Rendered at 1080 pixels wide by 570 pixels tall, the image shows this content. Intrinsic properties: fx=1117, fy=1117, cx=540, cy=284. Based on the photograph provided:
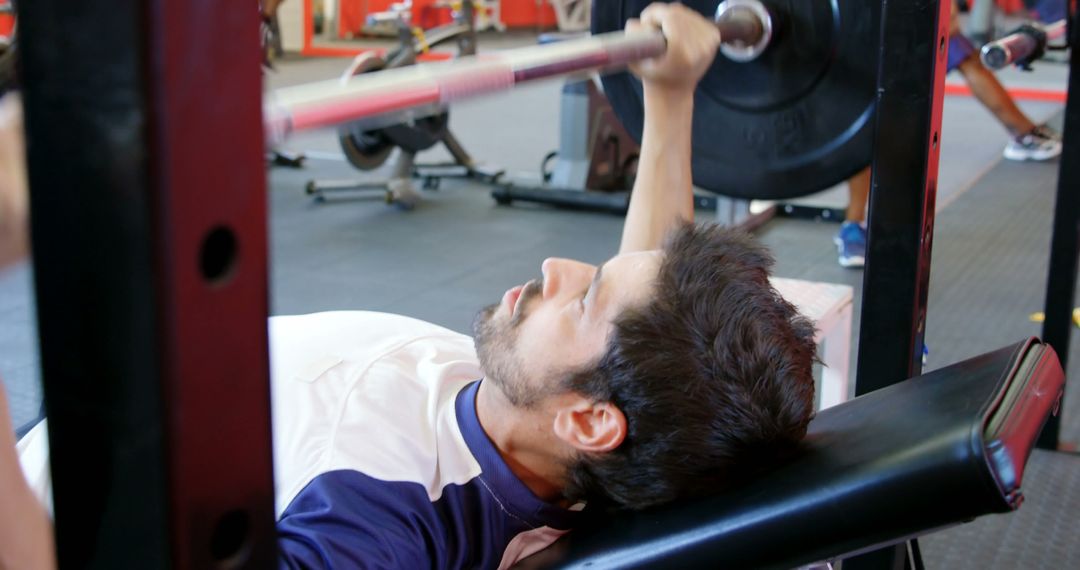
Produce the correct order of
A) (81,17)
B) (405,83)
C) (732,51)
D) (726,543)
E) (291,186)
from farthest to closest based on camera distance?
(291,186) < (732,51) < (726,543) < (405,83) < (81,17)

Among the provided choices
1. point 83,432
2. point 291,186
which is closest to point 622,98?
point 83,432

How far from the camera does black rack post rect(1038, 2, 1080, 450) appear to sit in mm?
2211

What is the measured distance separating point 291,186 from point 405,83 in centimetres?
413

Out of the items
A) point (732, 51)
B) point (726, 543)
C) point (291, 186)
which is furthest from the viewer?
point (291, 186)

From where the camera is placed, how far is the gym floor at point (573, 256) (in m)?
2.22

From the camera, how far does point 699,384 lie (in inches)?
42.1

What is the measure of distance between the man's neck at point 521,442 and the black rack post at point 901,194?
427mm

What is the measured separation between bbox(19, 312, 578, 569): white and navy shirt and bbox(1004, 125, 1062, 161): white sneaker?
15.9 ft

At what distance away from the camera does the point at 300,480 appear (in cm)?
105

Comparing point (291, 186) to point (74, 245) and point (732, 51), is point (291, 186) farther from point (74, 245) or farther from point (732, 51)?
point (74, 245)

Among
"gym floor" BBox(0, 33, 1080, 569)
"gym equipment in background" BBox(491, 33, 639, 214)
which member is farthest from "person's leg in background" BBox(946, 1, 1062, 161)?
"gym equipment in background" BBox(491, 33, 639, 214)

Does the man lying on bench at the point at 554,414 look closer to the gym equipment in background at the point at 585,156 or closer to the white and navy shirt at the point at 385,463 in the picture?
the white and navy shirt at the point at 385,463

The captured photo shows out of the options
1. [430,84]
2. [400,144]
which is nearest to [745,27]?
[430,84]

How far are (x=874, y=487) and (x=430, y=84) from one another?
0.49 metres
